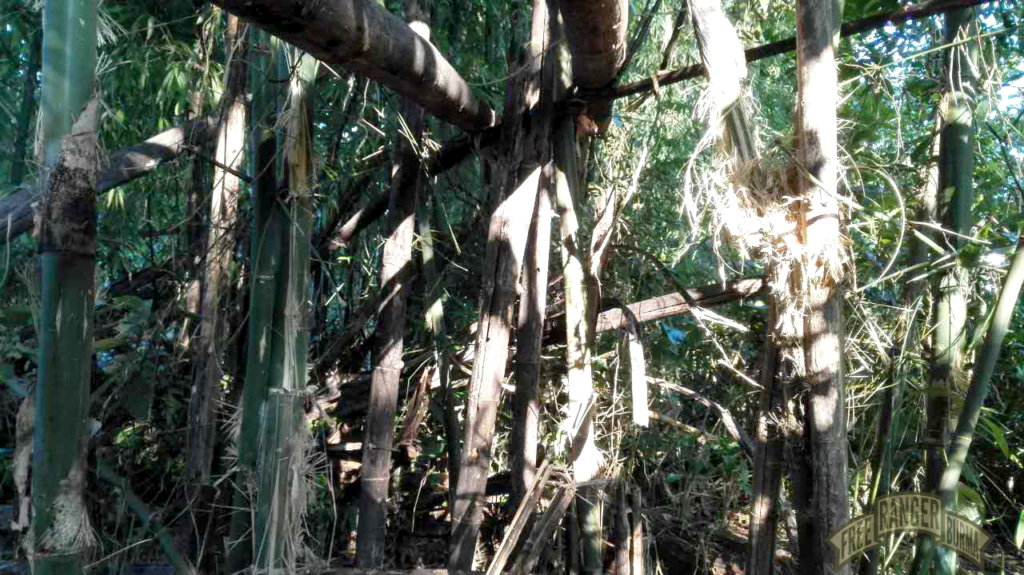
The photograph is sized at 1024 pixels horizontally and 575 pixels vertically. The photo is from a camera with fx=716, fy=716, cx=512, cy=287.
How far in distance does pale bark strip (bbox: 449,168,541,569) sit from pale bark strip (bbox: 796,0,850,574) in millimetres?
1090

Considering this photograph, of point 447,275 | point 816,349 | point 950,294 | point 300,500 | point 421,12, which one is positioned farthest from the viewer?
point 447,275

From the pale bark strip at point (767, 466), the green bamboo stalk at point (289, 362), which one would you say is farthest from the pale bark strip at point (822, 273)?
the green bamboo stalk at point (289, 362)

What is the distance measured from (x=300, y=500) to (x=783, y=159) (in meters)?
1.41

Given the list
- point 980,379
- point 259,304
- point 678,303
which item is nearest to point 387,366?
point 259,304

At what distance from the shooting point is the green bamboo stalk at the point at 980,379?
5.73 ft

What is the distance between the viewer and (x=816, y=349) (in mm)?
1508

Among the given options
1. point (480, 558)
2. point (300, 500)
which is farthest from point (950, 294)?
point (480, 558)

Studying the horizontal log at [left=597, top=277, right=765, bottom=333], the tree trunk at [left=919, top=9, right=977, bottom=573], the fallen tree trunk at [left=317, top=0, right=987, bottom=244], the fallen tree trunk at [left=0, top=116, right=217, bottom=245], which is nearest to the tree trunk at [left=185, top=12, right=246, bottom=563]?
the fallen tree trunk at [left=0, top=116, right=217, bottom=245]

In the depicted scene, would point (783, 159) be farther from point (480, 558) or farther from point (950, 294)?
point (480, 558)

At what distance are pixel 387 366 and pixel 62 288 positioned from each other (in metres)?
1.31

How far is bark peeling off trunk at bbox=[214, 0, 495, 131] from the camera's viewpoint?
142 centimetres

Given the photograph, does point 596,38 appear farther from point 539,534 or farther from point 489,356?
point 539,534

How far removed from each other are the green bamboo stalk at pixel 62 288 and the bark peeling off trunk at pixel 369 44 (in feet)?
1.34

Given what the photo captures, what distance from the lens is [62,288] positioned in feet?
4.85
